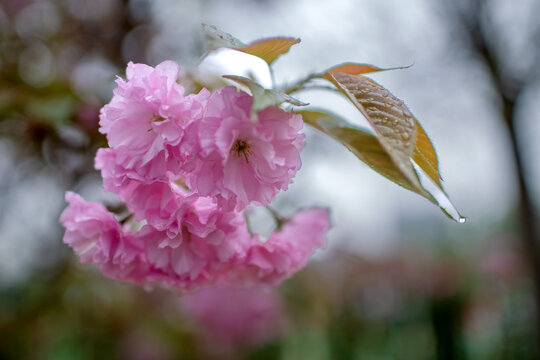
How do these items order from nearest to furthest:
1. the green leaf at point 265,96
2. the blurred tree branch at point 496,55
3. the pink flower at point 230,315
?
the green leaf at point 265,96, the blurred tree branch at point 496,55, the pink flower at point 230,315

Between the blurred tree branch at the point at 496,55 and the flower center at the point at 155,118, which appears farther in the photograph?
the blurred tree branch at the point at 496,55

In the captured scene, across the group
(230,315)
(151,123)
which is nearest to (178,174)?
(151,123)

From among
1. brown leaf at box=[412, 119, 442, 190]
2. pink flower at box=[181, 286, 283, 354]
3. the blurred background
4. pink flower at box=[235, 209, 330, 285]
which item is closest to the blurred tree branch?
the blurred background

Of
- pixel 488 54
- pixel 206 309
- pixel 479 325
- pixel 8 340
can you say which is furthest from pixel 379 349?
pixel 8 340

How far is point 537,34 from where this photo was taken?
1.92 metres

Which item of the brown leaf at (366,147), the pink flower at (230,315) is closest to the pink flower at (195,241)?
the brown leaf at (366,147)

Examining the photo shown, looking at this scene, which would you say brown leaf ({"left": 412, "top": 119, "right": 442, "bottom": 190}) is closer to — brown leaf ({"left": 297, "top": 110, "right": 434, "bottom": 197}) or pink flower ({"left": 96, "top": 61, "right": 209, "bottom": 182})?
brown leaf ({"left": 297, "top": 110, "right": 434, "bottom": 197})

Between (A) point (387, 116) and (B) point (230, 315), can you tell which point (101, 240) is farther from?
(B) point (230, 315)

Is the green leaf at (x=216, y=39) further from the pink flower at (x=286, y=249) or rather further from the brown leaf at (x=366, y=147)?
the pink flower at (x=286, y=249)

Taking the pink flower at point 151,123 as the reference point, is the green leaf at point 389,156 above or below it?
above

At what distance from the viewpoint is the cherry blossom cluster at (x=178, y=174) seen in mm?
315

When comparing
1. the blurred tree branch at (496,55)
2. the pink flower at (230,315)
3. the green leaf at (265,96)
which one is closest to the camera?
the green leaf at (265,96)

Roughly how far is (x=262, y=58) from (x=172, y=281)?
0.79 ft

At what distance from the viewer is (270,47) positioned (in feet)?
1.12
